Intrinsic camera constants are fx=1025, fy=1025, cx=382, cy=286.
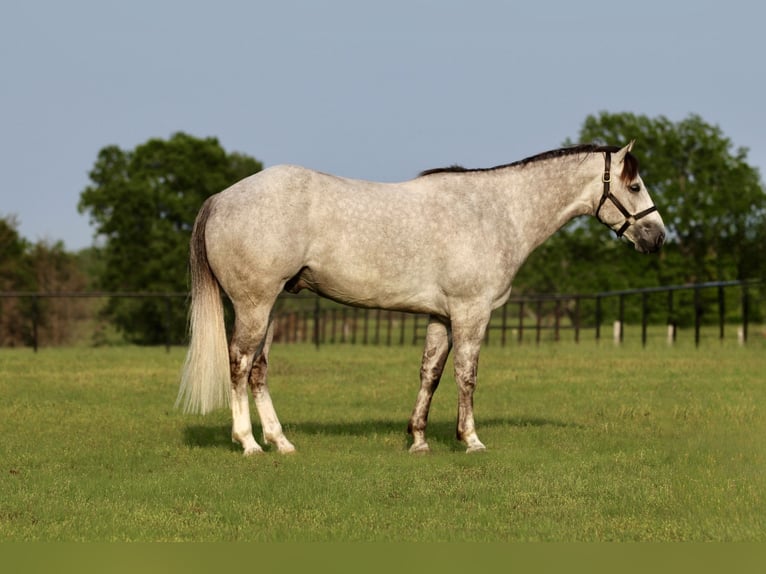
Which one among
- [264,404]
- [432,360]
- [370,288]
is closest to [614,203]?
[432,360]

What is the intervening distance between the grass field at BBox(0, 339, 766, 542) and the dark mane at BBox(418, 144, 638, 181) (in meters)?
2.58

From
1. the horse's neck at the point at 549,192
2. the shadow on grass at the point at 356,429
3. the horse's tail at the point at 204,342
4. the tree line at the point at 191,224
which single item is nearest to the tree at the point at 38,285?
the tree line at the point at 191,224

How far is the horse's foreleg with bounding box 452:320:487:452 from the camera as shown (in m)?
9.19

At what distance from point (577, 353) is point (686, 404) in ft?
35.3

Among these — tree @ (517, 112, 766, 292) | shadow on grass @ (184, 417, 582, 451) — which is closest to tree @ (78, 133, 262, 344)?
tree @ (517, 112, 766, 292)

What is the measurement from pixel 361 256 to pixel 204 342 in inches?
62.1

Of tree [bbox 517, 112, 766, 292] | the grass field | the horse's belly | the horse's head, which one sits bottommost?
the grass field

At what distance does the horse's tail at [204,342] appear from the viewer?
8914mm

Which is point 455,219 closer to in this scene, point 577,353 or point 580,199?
point 580,199

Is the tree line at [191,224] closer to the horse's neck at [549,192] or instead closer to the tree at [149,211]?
the tree at [149,211]

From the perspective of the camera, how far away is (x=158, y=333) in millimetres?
44031

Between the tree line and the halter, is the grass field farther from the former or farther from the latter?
the tree line

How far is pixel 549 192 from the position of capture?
9.74 meters

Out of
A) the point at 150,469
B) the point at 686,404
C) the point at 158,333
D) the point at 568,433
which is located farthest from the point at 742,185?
the point at 150,469
